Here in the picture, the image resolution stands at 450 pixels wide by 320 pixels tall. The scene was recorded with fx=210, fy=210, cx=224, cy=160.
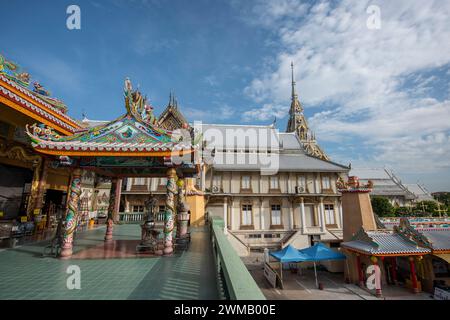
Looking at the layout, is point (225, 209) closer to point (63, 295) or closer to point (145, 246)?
point (145, 246)

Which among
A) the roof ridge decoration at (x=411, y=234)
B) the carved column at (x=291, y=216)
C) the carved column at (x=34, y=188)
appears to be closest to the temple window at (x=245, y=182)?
the carved column at (x=291, y=216)

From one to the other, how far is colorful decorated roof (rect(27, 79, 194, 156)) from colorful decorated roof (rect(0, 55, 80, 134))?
98 cm

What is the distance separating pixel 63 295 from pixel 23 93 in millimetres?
9376

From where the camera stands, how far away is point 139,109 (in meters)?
8.66

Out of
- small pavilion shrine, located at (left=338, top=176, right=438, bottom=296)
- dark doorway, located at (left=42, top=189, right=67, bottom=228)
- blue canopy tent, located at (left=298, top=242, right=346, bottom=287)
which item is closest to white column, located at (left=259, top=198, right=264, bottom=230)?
blue canopy tent, located at (left=298, top=242, right=346, bottom=287)

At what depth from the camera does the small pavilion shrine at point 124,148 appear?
296 inches

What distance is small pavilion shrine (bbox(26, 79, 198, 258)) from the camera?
752cm

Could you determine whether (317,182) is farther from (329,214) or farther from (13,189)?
(13,189)

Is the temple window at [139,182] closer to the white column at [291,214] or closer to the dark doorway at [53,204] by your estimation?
the dark doorway at [53,204]

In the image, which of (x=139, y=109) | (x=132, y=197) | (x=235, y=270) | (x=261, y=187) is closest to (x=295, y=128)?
(x=261, y=187)

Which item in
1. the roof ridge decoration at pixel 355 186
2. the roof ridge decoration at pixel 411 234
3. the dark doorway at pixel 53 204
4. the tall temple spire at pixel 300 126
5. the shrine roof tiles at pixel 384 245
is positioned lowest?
the shrine roof tiles at pixel 384 245

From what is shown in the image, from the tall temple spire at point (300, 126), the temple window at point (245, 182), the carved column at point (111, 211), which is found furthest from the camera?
the tall temple spire at point (300, 126)

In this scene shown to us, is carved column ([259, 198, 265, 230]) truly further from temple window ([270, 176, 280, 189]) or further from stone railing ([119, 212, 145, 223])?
stone railing ([119, 212, 145, 223])

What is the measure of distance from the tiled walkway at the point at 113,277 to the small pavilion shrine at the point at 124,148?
41.8 inches
